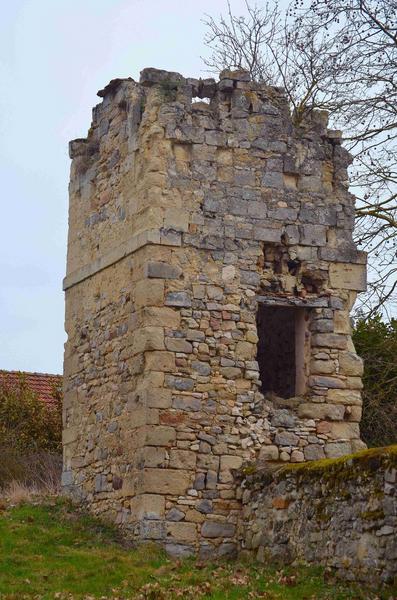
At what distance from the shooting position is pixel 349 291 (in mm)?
15289

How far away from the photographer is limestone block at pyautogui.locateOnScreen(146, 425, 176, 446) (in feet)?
46.0

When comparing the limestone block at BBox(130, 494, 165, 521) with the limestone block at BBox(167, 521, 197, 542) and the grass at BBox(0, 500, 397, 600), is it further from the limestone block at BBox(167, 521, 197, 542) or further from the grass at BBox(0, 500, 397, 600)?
the grass at BBox(0, 500, 397, 600)

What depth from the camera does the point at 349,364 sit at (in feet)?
49.5

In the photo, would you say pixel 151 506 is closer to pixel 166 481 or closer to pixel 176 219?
pixel 166 481

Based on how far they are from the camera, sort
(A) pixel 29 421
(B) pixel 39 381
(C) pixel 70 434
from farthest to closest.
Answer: (B) pixel 39 381
(A) pixel 29 421
(C) pixel 70 434

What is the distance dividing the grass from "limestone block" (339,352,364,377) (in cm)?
271

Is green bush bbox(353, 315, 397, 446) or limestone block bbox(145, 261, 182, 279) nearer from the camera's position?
limestone block bbox(145, 261, 182, 279)

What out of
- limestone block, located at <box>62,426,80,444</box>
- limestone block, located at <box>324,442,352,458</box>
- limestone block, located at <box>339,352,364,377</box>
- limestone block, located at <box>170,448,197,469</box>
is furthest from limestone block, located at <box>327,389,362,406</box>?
limestone block, located at <box>62,426,80,444</box>

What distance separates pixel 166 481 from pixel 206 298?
80.4 inches

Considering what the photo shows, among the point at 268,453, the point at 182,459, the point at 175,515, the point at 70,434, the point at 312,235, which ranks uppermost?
the point at 312,235

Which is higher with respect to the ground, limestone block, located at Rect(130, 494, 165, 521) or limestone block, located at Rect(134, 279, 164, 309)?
limestone block, located at Rect(134, 279, 164, 309)

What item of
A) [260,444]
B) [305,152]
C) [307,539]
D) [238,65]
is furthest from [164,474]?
[238,65]

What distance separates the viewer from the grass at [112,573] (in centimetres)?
1158

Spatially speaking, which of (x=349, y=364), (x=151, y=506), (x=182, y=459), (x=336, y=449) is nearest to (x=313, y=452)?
(x=336, y=449)
